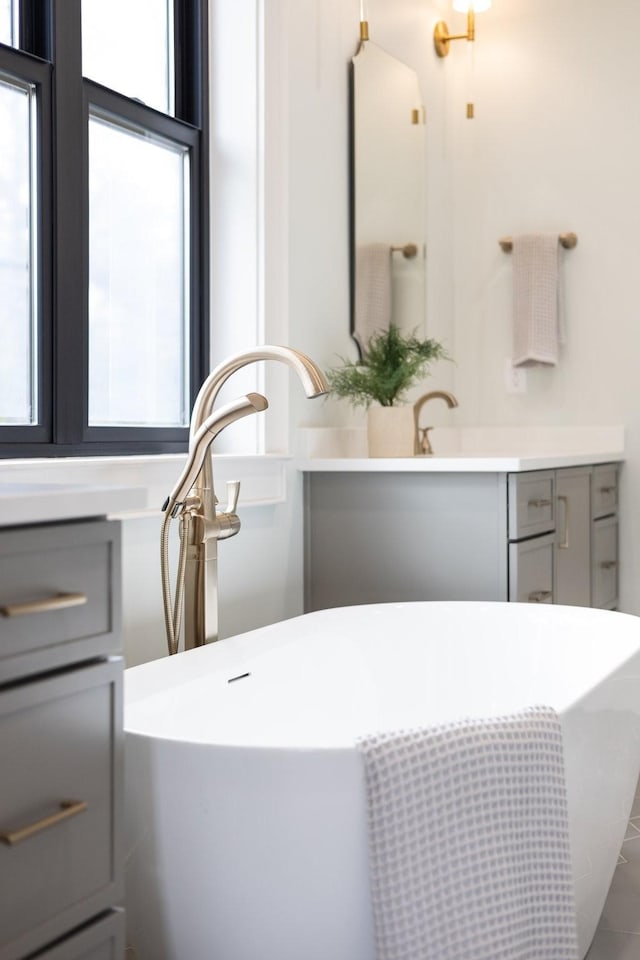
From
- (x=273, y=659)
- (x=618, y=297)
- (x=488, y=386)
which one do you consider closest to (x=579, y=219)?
(x=618, y=297)

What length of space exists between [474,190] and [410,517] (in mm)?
1740

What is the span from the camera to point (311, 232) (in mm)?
2855

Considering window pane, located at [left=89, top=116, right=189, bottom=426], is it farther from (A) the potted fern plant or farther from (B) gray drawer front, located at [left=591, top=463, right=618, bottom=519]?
(B) gray drawer front, located at [left=591, top=463, right=618, bottom=519]

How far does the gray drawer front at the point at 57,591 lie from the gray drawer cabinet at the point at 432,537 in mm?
1553

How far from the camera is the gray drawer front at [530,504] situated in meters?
2.55

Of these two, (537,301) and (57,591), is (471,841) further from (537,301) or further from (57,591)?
(537,301)

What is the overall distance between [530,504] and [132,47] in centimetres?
144

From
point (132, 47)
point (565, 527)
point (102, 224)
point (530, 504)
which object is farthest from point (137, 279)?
point (565, 527)

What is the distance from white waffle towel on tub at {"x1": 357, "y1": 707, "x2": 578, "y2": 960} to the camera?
1261mm

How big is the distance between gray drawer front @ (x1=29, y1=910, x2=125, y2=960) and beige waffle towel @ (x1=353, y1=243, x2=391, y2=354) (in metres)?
2.17

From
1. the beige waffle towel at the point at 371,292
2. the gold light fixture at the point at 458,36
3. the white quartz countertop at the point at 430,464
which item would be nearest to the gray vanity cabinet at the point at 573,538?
the white quartz countertop at the point at 430,464

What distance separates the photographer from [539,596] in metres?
2.74

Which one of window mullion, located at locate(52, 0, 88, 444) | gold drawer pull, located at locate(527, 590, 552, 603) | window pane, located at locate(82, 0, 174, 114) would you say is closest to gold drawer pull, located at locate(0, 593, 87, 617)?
window mullion, located at locate(52, 0, 88, 444)

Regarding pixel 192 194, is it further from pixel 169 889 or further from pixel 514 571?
pixel 169 889
